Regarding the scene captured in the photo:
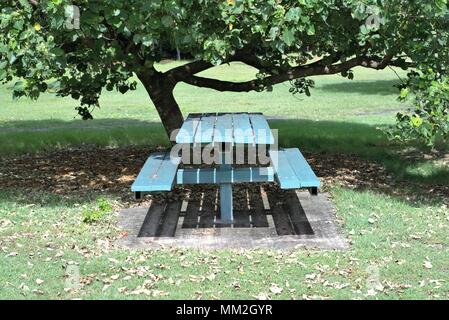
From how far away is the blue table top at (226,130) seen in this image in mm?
5695

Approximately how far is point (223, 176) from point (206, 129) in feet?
1.70

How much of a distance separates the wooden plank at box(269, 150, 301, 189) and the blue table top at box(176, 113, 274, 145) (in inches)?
12.7

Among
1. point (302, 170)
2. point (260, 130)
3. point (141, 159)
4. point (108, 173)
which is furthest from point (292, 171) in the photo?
point (141, 159)

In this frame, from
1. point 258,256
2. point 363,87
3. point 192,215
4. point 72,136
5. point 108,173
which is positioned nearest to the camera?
point 258,256

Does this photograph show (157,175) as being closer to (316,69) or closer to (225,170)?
(225,170)

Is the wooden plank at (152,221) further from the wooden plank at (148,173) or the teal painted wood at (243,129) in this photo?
the teal painted wood at (243,129)

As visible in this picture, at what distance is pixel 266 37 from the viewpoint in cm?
608

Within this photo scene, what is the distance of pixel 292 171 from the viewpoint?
6055mm

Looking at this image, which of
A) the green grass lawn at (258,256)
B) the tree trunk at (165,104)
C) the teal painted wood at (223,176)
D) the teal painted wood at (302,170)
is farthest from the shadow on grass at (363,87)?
the teal painted wood at (223,176)

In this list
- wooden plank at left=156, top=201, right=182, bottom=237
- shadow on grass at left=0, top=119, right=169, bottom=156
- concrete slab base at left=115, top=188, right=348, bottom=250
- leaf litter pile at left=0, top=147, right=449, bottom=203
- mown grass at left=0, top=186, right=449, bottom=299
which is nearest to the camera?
mown grass at left=0, top=186, right=449, bottom=299

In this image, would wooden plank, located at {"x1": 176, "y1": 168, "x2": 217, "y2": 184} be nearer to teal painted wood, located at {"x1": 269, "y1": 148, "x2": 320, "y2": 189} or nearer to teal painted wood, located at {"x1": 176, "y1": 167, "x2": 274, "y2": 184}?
teal painted wood, located at {"x1": 176, "y1": 167, "x2": 274, "y2": 184}

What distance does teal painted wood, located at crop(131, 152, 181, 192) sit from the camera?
18.1 feet

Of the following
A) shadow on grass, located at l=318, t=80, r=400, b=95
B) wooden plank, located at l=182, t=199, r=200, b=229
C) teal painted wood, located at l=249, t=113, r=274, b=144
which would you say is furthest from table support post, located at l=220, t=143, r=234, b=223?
shadow on grass, located at l=318, t=80, r=400, b=95

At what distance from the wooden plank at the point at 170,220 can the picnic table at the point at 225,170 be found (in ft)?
1.27
